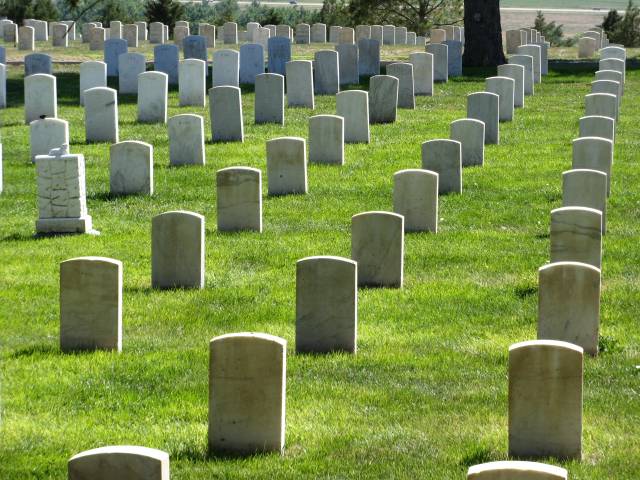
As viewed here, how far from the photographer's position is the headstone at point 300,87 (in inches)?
934

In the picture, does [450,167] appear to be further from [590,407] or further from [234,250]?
[590,407]

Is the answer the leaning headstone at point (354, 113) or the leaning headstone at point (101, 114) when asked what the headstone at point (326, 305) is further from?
the leaning headstone at point (101, 114)

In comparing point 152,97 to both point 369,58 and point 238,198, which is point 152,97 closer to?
point 238,198

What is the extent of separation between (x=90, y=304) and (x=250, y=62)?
1918cm

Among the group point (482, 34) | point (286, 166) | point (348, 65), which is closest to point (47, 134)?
point (286, 166)

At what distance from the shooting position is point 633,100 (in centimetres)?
2562

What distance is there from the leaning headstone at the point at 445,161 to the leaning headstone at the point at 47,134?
15.7 ft

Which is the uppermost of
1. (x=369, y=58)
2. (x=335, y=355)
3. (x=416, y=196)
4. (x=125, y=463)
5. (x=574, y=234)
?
(x=125, y=463)

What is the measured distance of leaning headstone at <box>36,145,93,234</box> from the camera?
13805 mm

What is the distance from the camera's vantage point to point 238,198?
14.0 m

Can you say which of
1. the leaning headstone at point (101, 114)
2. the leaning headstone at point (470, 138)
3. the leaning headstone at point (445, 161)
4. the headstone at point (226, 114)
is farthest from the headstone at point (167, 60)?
the leaning headstone at point (445, 161)

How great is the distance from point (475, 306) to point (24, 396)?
399 cm

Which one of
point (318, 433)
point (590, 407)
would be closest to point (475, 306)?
point (590, 407)

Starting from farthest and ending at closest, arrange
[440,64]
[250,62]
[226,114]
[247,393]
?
[440,64], [250,62], [226,114], [247,393]
